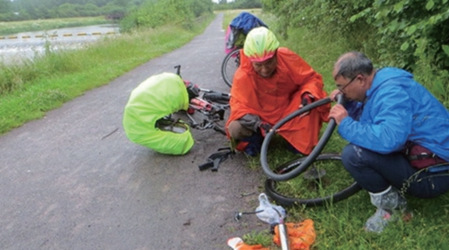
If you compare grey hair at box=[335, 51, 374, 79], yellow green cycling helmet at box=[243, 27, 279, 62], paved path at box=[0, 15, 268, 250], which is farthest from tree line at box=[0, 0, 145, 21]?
grey hair at box=[335, 51, 374, 79]

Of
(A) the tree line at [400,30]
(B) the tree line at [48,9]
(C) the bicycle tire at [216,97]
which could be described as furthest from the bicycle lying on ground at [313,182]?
(B) the tree line at [48,9]

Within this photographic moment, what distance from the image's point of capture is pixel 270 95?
13.3 ft

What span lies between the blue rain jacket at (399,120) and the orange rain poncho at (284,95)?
4.07 feet

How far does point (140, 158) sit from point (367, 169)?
2906mm

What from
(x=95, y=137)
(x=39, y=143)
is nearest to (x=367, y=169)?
(x=95, y=137)

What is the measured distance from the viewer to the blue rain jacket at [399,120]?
2316mm

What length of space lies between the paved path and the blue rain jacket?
1113 millimetres

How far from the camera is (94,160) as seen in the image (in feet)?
15.6

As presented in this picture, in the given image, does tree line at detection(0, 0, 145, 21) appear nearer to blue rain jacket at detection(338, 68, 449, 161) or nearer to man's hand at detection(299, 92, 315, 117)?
man's hand at detection(299, 92, 315, 117)

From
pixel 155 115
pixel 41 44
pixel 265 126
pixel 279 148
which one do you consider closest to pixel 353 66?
pixel 265 126

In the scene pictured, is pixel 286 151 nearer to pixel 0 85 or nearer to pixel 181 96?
pixel 181 96

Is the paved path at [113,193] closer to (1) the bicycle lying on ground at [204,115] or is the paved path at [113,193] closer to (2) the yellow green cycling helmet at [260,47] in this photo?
(1) the bicycle lying on ground at [204,115]

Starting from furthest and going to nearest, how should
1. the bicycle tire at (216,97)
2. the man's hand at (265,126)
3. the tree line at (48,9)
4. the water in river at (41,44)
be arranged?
the tree line at (48,9)
the water in river at (41,44)
the bicycle tire at (216,97)
the man's hand at (265,126)

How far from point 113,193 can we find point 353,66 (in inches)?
104
